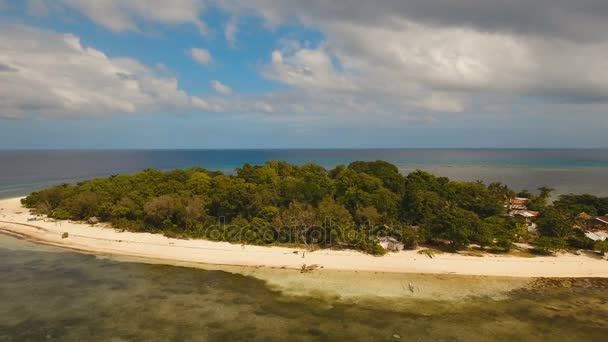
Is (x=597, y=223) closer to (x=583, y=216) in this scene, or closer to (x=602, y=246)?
(x=583, y=216)

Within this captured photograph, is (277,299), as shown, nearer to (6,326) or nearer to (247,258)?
(247,258)

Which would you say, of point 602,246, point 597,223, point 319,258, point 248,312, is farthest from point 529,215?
point 248,312

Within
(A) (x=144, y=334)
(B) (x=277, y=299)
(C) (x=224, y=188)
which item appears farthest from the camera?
(C) (x=224, y=188)

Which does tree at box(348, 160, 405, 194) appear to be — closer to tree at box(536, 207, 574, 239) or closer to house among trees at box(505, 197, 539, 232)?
house among trees at box(505, 197, 539, 232)

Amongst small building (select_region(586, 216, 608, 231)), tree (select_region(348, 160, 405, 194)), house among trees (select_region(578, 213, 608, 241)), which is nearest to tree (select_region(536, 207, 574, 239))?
house among trees (select_region(578, 213, 608, 241))

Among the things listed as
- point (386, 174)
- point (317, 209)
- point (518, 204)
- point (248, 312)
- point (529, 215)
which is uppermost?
point (386, 174)

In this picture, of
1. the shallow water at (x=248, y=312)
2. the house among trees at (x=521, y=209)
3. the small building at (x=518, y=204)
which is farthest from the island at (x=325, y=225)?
the shallow water at (x=248, y=312)

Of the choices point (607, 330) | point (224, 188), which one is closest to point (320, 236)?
point (224, 188)
